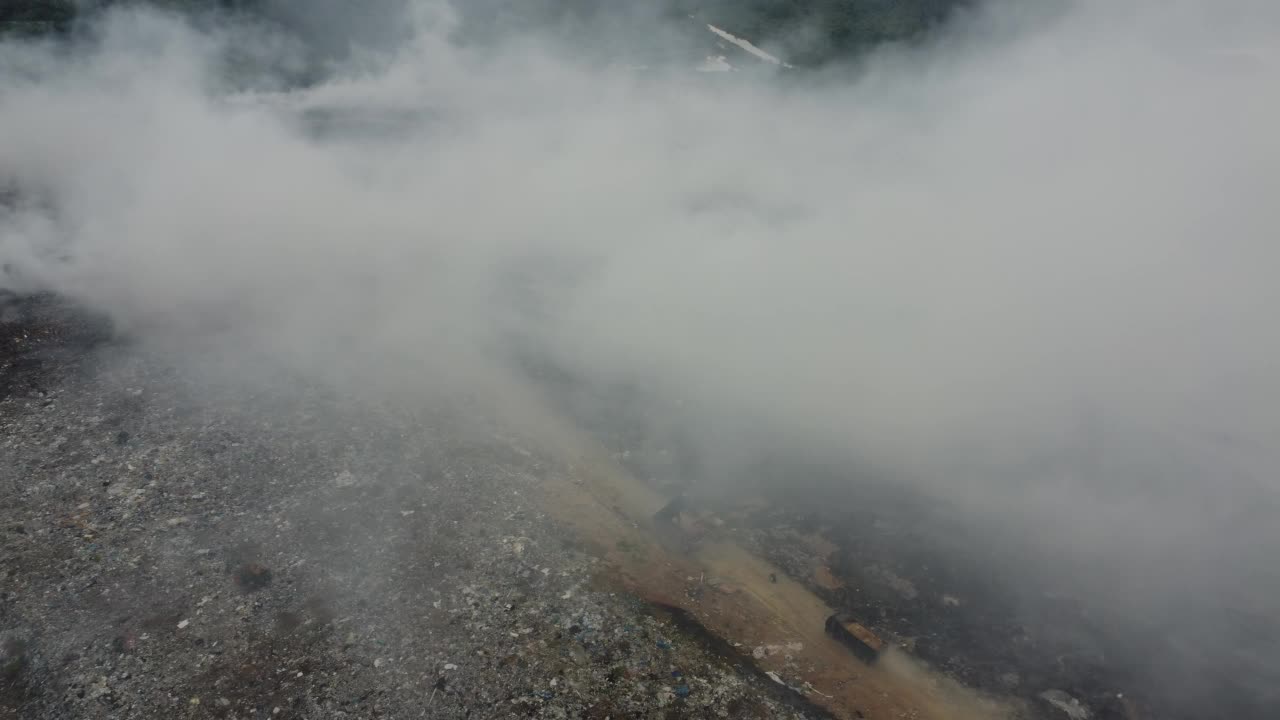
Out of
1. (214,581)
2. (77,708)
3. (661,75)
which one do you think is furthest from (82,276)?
(661,75)

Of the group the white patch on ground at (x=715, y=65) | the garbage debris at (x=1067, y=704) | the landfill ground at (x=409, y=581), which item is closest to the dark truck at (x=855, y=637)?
the landfill ground at (x=409, y=581)

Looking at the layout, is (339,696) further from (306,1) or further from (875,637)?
(306,1)

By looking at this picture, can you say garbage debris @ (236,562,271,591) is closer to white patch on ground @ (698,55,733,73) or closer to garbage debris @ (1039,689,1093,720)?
Result: garbage debris @ (1039,689,1093,720)

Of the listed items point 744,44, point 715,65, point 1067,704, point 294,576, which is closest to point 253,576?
point 294,576

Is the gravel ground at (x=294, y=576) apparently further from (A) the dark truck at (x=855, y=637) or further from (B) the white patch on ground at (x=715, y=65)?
(B) the white patch on ground at (x=715, y=65)

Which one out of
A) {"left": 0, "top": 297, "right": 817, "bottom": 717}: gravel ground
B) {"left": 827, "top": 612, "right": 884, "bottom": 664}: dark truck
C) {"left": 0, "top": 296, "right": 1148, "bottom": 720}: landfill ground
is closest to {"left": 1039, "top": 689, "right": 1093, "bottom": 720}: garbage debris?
{"left": 0, "top": 296, "right": 1148, "bottom": 720}: landfill ground
